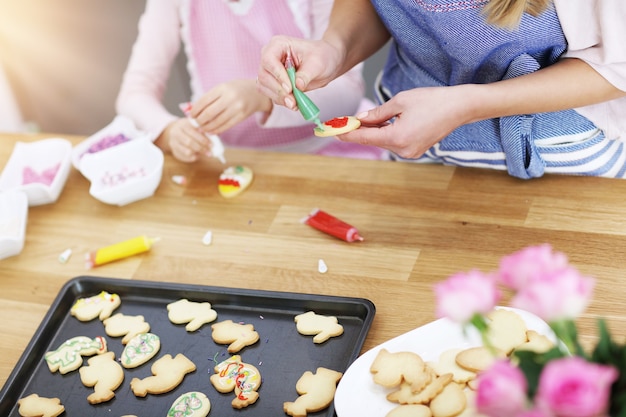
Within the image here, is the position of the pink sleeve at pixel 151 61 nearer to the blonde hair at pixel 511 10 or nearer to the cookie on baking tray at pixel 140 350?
the cookie on baking tray at pixel 140 350

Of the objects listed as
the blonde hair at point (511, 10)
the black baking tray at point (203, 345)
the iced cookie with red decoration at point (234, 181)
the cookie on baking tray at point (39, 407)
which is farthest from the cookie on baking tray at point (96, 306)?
the blonde hair at point (511, 10)

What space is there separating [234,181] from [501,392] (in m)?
0.98

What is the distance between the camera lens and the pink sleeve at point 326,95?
154 cm

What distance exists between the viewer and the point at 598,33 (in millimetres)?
1074

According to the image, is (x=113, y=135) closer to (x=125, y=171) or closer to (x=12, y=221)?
(x=125, y=171)

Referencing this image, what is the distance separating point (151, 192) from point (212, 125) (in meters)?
0.17

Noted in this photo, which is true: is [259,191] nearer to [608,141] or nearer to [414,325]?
[414,325]

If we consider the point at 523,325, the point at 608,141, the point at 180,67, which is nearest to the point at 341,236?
the point at 523,325

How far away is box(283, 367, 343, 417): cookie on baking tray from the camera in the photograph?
3.14 ft

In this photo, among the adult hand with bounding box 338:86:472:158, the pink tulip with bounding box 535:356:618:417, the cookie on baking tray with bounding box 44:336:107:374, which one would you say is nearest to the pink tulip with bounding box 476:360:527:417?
the pink tulip with bounding box 535:356:618:417

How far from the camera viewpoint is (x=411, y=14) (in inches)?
48.2

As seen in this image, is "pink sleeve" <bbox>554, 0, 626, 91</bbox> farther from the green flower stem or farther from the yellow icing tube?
the yellow icing tube

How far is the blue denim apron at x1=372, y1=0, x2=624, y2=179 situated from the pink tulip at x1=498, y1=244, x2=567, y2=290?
717 millimetres

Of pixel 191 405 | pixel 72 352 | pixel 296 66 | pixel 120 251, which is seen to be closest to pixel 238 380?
pixel 191 405
